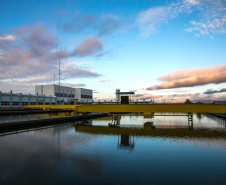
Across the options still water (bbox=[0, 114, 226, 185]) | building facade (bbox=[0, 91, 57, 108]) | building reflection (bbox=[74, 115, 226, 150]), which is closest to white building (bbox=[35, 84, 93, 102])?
→ building facade (bbox=[0, 91, 57, 108])

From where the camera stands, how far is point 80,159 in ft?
46.9

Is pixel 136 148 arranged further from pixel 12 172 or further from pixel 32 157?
pixel 12 172

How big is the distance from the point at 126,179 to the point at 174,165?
3.96 m

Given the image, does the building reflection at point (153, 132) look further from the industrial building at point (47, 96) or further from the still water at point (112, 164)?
the industrial building at point (47, 96)

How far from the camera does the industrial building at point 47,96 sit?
9050cm

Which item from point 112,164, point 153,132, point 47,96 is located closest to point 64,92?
point 47,96

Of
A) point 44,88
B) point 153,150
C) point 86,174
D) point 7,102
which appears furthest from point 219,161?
point 44,88

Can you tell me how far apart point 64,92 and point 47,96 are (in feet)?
70.0

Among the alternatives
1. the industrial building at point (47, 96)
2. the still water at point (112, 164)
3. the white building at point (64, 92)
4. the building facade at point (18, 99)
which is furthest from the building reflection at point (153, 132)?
the white building at point (64, 92)

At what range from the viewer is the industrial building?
9050 centimetres

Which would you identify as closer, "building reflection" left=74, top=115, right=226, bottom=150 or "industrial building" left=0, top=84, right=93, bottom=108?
"building reflection" left=74, top=115, right=226, bottom=150

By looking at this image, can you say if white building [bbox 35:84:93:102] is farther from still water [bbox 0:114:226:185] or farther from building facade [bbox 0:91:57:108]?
still water [bbox 0:114:226:185]

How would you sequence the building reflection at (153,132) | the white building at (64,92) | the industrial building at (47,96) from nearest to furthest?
1. the building reflection at (153,132)
2. the industrial building at (47,96)
3. the white building at (64,92)

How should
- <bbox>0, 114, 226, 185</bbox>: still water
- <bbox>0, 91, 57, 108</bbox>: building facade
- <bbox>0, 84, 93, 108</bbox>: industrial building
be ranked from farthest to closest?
<bbox>0, 84, 93, 108</bbox>: industrial building < <bbox>0, 91, 57, 108</bbox>: building facade < <bbox>0, 114, 226, 185</bbox>: still water
